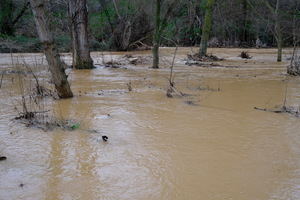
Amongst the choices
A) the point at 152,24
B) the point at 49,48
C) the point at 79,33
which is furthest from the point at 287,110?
the point at 152,24

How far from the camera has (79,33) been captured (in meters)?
10.9

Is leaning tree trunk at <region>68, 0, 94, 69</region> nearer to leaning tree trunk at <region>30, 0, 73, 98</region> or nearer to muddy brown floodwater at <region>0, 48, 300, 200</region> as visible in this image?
muddy brown floodwater at <region>0, 48, 300, 200</region>

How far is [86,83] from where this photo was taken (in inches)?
323

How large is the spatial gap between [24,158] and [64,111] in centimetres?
187

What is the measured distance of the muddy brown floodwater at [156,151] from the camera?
111 inches

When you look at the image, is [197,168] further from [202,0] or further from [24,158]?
[202,0]

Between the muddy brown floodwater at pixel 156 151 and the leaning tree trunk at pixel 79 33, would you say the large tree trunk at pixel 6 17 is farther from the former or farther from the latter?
the muddy brown floodwater at pixel 156 151

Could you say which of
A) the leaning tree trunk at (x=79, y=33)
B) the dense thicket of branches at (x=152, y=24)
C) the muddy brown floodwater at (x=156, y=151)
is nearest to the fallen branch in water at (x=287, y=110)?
the muddy brown floodwater at (x=156, y=151)

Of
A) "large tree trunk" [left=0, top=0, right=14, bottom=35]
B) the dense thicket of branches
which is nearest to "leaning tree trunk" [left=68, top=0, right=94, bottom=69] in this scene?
the dense thicket of branches

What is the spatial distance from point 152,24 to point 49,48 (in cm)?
1538

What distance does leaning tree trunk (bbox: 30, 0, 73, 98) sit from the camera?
17.2ft

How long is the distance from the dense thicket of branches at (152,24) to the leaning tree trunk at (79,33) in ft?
A: 25.2

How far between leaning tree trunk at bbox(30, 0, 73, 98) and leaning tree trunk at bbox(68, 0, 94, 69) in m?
5.06

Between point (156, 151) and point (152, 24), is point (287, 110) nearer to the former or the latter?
point (156, 151)
